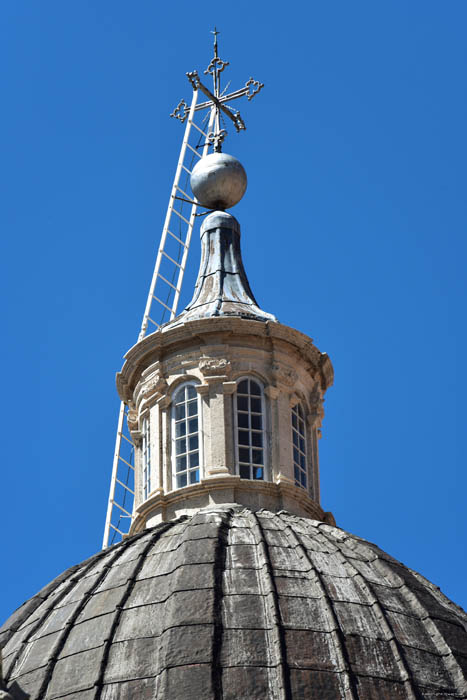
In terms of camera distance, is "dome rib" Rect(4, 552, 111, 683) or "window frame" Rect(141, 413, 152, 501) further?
"window frame" Rect(141, 413, 152, 501)

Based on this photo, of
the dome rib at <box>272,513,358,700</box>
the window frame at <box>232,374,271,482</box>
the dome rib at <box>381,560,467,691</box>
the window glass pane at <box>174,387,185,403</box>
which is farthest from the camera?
the window glass pane at <box>174,387,185,403</box>

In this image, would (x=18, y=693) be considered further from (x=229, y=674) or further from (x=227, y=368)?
(x=227, y=368)

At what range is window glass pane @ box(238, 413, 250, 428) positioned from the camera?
1921 inches

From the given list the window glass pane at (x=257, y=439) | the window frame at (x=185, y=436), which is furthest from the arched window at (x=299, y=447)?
the window frame at (x=185, y=436)

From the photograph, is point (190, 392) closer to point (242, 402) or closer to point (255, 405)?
point (242, 402)

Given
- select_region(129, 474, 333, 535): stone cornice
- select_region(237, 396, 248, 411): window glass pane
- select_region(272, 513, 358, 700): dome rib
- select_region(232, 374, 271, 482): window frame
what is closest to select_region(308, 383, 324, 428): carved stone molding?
select_region(232, 374, 271, 482): window frame

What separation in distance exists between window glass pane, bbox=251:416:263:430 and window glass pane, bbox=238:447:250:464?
0.61m

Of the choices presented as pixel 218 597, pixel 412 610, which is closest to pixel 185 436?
pixel 218 597

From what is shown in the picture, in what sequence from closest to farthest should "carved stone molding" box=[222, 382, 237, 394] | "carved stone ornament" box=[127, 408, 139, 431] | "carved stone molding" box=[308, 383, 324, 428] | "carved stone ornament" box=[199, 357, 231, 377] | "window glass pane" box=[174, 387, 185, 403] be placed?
"carved stone molding" box=[222, 382, 237, 394] → "carved stone ornament" box=[199, 357, 231, 377] → "window glass pane" box=[174, 387, 185, 403] → "carved stone molding" box=[308, 383, 324, 428] → "carved stone ornament" box=[127, 408, 139, 431]

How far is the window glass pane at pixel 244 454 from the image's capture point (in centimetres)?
4841

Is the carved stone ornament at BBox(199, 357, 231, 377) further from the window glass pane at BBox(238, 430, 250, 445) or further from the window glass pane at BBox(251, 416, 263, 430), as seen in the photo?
the window glass pane at BBox(238, 430, 250, 445)

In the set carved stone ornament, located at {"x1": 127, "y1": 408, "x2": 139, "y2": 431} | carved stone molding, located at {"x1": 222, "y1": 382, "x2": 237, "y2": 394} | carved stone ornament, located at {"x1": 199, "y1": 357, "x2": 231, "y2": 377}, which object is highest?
carved stone ornament, located at {"x1": 127, "y1": 408, "x2": 139, "y2": 431}

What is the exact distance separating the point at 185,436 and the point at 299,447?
8.90ft

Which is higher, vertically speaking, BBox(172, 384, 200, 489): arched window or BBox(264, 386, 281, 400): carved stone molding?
BBox(264, 386, 281, 400): carved stone molding
